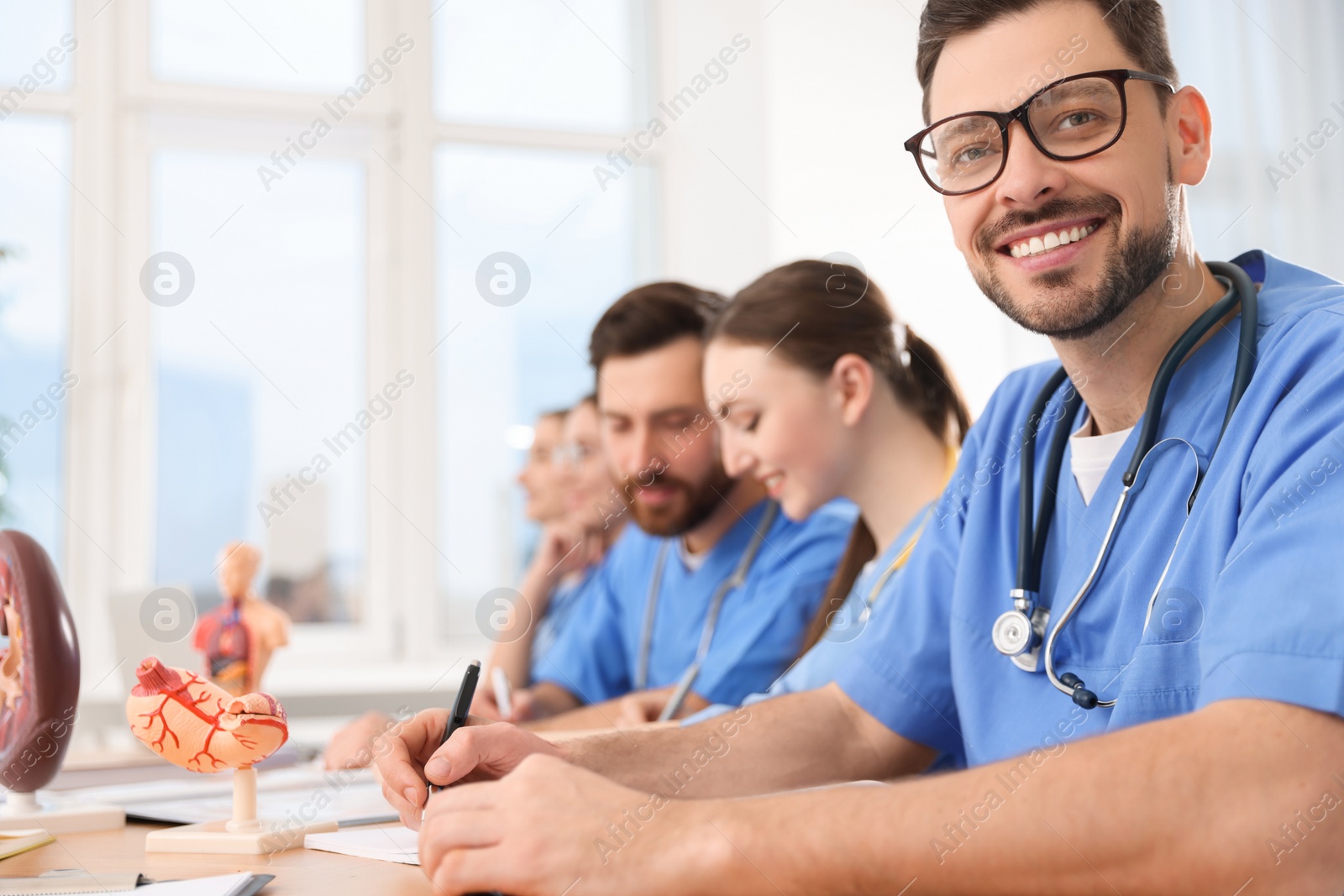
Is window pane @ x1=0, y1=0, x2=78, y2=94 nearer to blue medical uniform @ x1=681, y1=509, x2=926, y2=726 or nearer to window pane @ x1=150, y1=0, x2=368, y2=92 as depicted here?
window pane @ x1=150, y1=0, x2=368, y2=92

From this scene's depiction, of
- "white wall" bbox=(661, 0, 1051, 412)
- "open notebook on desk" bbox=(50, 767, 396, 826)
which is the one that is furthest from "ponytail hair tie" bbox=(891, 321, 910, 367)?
"white wall" bbox=(661, 0, 1051, 412)

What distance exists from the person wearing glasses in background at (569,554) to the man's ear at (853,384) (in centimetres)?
104

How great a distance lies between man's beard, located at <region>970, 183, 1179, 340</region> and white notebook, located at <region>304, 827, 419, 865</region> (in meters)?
0.73

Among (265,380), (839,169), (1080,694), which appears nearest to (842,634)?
(1080,694)

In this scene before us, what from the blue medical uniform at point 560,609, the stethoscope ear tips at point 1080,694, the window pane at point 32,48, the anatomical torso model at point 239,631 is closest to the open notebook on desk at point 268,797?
the anatomical torso model at point 239,631

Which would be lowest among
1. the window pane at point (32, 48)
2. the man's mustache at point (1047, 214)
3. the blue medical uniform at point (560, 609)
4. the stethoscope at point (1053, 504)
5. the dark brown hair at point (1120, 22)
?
the blue medical uniform at point (560, 609)

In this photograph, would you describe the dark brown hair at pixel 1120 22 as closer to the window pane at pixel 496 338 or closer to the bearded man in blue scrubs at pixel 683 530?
the bearded man in blue scrubs at pixel 683 530

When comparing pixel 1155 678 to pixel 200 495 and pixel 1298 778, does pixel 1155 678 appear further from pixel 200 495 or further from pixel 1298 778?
pixel 200 495

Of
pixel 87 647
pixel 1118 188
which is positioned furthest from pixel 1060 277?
pixel 87 647

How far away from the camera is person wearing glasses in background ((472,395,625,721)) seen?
269cm

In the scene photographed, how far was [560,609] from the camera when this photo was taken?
2779 millimetres

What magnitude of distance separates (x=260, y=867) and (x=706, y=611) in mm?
1236

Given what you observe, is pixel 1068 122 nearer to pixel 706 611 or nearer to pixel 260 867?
pixel 260 867

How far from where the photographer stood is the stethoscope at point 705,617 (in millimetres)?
1788
